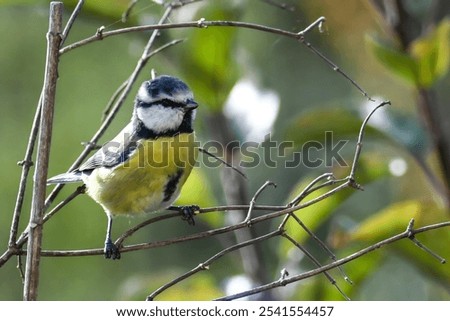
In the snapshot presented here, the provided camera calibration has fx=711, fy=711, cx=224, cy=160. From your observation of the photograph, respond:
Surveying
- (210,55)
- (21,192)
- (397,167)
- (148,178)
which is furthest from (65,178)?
(397,167)

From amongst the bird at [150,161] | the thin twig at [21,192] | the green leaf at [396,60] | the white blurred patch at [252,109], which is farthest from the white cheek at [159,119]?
the thin twig at [21,192]

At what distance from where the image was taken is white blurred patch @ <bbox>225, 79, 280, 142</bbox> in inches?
55.7

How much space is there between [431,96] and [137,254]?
5.05 ft

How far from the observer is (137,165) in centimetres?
136

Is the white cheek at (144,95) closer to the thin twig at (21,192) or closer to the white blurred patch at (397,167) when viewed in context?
the white blurred patch at (397,167)

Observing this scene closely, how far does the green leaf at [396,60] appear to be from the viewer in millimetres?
1166

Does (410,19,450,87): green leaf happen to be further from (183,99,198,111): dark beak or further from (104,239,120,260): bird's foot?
(104,239,120,260): bird's foot

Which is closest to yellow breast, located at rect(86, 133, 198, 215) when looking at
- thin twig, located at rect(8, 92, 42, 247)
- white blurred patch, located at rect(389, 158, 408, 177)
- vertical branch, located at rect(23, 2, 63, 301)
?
white blurred patch, located at rect(389, 158, 408, 177)

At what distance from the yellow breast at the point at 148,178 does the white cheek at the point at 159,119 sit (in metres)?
0.02

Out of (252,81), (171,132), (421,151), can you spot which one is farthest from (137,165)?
(421,151)

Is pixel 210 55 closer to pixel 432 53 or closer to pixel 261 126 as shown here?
pixel 261 126

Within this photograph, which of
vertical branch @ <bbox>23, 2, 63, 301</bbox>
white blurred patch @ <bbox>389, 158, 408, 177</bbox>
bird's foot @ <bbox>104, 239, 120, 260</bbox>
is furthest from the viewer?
white blurred patch @ <bbox>389, 158, 408, 177</bbox>
